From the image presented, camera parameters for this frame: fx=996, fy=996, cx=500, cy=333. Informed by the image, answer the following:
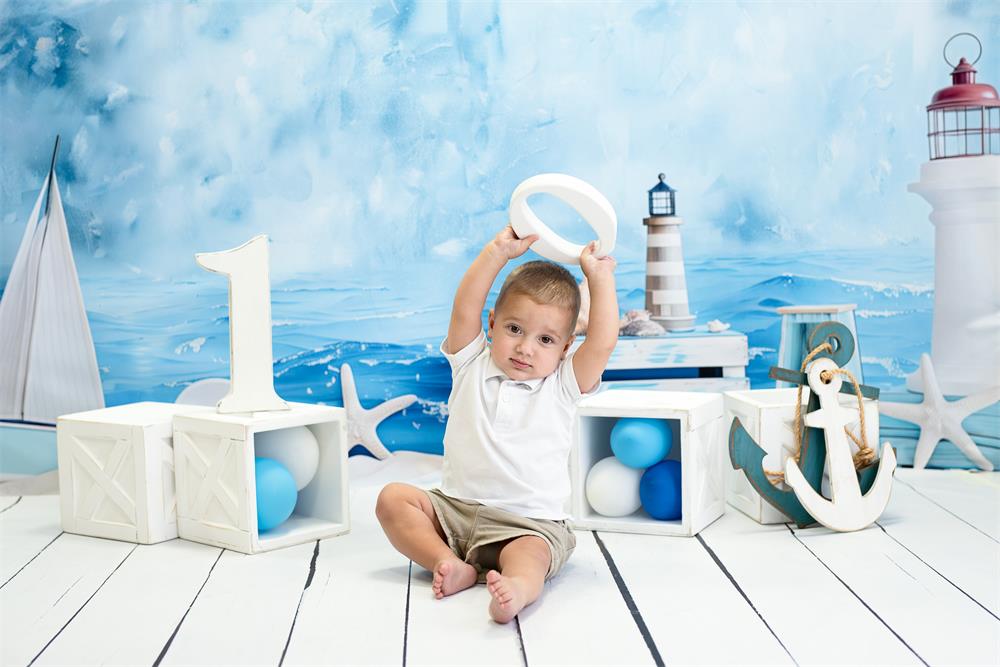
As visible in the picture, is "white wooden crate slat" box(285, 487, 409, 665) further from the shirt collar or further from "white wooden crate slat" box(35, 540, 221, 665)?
the shirt collar

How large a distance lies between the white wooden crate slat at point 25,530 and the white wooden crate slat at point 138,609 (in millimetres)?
243

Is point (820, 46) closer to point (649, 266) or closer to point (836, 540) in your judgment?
point (649, 266)

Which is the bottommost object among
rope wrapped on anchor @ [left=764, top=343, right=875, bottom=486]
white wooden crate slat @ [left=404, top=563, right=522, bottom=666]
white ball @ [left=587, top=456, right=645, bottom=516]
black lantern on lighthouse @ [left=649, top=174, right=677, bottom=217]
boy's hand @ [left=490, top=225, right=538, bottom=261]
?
white wooden crate slat @ [left=404, top=563, right=522, bottom=666]

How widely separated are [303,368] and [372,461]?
1.20 ft

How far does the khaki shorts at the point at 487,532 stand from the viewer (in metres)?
1.94

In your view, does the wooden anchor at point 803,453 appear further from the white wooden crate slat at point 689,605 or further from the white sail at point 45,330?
the white sail at point 45,330

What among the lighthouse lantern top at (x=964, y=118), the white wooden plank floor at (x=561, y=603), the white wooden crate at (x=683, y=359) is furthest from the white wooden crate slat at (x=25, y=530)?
the lighthouse lantern top at (x=964, y=118)

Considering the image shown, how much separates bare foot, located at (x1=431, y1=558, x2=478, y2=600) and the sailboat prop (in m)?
1.75

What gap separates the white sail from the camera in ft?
10.1

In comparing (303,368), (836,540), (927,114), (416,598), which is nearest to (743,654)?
(416,598)

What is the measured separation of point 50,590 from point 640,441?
1273 millimetres

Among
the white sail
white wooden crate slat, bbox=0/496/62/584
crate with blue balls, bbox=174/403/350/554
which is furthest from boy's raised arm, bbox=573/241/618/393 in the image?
the white sail

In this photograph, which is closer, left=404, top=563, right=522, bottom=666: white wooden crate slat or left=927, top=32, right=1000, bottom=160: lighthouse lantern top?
left=404, top=563, right=522, bottom=666: white wooden crate slat

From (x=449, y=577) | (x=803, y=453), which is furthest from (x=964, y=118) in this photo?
(x=449, y=577)
